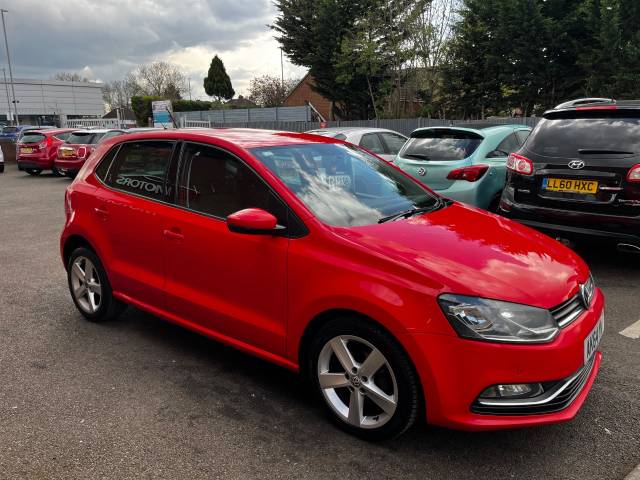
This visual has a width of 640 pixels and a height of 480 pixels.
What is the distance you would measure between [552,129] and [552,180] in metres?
0.56

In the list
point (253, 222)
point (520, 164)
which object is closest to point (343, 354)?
point (253, 222)

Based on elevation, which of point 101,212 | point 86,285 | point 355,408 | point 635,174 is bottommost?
point 355,408

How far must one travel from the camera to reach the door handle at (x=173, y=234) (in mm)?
3487

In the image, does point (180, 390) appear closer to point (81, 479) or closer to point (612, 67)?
point (81, 479)

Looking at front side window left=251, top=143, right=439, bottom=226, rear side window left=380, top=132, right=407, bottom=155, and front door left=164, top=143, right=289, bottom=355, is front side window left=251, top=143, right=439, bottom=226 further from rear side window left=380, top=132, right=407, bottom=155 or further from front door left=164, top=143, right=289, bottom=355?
rear side window left=380, top=132, right=407, bottom=155

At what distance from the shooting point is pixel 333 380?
282 centimetres

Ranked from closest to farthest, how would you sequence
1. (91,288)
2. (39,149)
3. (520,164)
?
(91,288) → (520,164) → (39,149)

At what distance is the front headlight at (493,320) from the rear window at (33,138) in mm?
18654

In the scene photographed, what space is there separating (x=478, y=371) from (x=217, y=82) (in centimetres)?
6229

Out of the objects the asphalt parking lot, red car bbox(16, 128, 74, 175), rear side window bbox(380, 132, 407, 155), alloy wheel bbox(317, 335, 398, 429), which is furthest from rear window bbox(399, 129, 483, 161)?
red car bbox(16, 128, 74, 175)

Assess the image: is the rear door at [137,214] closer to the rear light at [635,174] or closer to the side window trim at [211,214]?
the side window trim at [211,214]

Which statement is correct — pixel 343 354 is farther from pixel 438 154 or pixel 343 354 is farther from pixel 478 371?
pixel 438 154

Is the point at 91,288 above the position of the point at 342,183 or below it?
below

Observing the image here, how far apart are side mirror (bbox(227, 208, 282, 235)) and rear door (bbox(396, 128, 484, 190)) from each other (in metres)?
4.25
